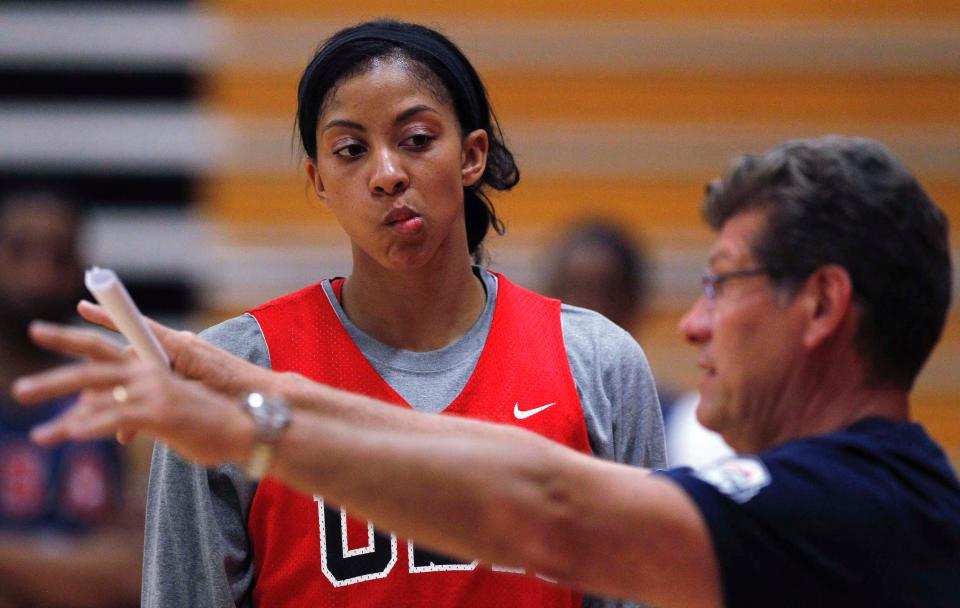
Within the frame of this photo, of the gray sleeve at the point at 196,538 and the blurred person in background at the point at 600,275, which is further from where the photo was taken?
the blurred person in background at the point at 600,275

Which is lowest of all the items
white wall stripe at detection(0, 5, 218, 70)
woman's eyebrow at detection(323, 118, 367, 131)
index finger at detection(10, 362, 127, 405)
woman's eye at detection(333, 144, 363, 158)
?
index finger at detection(10, 362, 127, 405)

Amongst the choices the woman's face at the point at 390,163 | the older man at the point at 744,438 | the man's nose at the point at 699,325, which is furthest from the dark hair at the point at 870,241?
the woman's face at the point at 390,163

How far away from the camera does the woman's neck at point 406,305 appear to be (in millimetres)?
2912

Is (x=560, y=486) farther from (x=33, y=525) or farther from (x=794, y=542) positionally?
(x=33, y=525)

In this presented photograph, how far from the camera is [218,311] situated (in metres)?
6.33

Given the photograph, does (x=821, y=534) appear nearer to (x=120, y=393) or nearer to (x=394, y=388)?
(x=394, y=388)

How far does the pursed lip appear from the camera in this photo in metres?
2.81

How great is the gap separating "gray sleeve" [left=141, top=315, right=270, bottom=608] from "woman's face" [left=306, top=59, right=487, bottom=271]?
53 cm

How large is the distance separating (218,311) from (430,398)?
3.66 meters

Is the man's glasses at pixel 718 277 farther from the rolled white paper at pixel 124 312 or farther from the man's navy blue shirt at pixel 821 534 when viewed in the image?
the rolled white paper at pixel 124 312

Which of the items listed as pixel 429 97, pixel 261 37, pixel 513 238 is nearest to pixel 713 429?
pixel 429 97


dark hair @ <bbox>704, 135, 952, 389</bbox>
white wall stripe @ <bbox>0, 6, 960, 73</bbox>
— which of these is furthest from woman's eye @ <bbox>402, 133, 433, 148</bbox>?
white wall stripe @ <bbox>0, 6, 960, 73</bbox>

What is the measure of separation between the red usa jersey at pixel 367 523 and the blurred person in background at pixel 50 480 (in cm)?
170

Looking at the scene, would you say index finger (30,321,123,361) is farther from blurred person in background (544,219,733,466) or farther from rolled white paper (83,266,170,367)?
blurred person in background (544,219,733,466)
